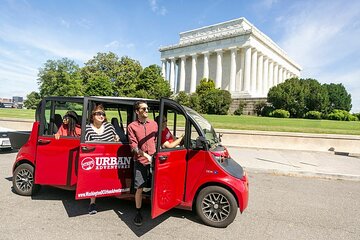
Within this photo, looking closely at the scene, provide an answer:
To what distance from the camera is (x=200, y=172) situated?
159 inches

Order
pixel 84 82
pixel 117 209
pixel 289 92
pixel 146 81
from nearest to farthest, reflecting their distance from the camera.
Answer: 1. pixel 117 209
2. pixel 289 92
3. pixel 146 81
4. pixel 84 82

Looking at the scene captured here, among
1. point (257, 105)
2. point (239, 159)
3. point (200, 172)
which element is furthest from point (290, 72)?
point (200, 172)

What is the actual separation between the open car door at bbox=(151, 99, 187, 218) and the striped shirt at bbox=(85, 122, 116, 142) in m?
1.10

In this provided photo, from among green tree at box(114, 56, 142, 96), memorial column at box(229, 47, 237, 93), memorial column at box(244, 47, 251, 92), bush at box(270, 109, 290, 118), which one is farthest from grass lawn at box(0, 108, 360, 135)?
memorial column at box(229, 47, 237, 93)

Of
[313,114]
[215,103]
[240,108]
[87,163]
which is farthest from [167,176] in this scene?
[240,108]

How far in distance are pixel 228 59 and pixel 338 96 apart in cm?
2513

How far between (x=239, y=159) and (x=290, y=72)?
78722mm

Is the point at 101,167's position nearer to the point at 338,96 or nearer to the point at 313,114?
the point at 313,114

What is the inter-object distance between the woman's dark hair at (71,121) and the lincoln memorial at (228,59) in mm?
45312

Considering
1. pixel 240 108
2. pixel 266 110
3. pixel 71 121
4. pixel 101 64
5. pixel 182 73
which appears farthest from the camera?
pixel 182 73

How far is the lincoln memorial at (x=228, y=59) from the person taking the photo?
56000 mm

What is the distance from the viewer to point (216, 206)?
401cm

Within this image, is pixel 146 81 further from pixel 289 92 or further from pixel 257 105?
pixel 289 92

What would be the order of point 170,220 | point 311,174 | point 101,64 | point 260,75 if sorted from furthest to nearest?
point 260,75
point 101,64
point 311,174
point 170,220
